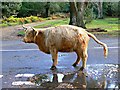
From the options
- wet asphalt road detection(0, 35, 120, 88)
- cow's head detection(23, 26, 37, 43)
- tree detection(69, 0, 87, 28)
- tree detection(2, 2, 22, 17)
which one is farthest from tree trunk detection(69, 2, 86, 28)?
cow's head detection(23, 26, 37, 43)

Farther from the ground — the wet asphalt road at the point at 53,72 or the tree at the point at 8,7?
the tree at the point at 8,7

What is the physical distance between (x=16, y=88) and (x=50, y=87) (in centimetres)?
75

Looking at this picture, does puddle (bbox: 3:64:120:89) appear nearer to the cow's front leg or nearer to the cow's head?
the cow's front leg

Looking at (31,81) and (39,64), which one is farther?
(39,64)

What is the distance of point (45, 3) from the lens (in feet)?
148

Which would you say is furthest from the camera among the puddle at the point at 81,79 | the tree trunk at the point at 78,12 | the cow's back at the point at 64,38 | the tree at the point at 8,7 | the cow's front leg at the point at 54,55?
the tree at the point at 8,7

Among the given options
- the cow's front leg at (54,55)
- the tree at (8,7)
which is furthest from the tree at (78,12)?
the cow's front leg at (54,55)

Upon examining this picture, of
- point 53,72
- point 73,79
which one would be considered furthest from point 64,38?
point 73,79

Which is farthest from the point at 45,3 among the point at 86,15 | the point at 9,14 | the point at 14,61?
the point at 14,61

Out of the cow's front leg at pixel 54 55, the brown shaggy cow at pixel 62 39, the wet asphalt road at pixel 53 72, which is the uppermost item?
the brown shaggy cow at pixel 62 39

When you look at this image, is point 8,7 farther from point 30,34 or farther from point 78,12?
point 30,34

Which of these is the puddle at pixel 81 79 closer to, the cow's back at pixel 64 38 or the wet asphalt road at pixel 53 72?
the wet asphalt road at pixel 53 72

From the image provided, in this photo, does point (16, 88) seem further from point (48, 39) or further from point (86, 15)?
point (86, 15)

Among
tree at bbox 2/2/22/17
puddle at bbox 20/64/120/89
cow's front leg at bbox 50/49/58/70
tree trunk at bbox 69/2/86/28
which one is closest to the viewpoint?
puddle at bbox 20/64/120/89
